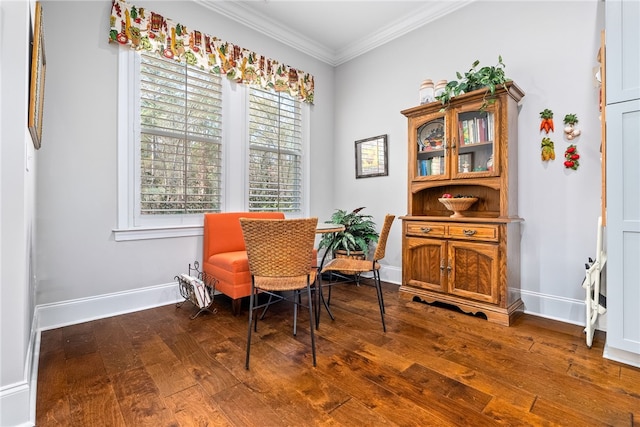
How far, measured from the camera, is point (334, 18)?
3.50 metres

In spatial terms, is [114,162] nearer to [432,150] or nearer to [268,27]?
[268,27]

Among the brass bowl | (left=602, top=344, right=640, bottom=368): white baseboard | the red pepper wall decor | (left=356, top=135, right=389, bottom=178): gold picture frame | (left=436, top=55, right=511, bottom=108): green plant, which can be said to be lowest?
(left=602, top=344, right=640, bottom=368): white baseboard

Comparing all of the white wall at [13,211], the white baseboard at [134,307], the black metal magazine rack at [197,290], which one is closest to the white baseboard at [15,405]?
the white wall at [13,211]

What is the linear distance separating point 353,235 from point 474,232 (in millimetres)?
1482

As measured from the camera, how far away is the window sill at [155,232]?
2635 mm

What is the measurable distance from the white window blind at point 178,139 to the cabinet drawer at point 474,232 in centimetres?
240

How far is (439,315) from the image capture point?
8.59 ft

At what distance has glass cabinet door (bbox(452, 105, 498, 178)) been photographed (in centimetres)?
262

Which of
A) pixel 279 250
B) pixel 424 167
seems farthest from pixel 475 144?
pixel 279 250

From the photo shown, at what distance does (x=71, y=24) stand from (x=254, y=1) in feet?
5.61

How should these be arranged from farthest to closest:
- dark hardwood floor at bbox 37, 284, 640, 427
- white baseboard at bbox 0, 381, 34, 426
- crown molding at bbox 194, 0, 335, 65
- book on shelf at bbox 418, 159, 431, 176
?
1. crown molding at bbox 194, 0, 335, 65
2. book on shelf at bbox 418, 159, 431, 176
3. dark hardwood floor at bbox 37, 284, 640, 427
4. white baseboard at bbox 0, 381, 34, 426

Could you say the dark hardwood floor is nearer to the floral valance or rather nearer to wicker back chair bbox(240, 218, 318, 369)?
wicker back chair bbox(240, 218, 318, 369)

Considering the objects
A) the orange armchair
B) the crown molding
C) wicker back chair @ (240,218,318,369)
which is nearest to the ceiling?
the crown molding

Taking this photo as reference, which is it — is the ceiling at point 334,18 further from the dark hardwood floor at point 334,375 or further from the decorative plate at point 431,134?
the dark hardwood floor at point 334,375
